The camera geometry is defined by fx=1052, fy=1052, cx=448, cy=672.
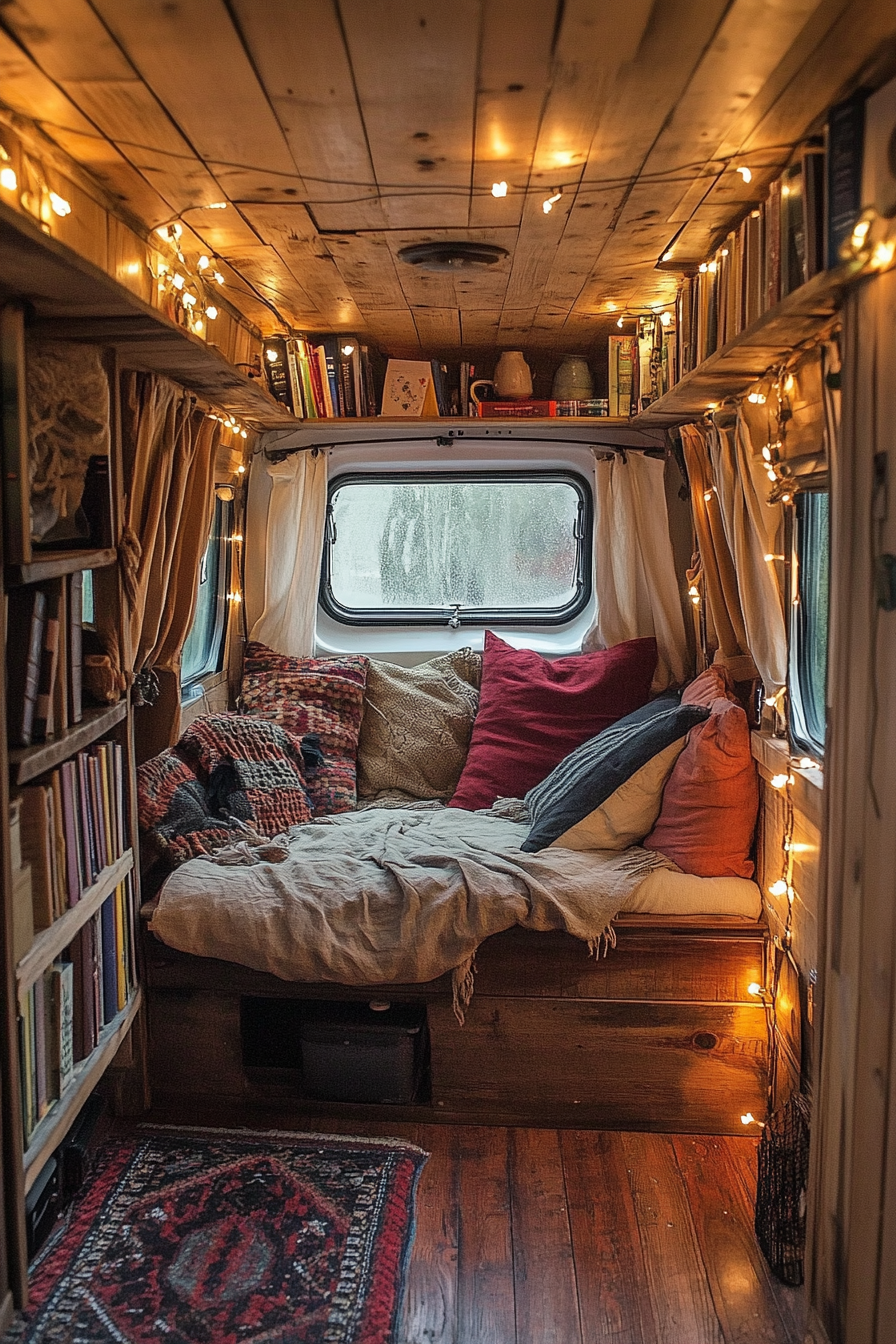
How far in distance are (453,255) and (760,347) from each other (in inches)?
33.3

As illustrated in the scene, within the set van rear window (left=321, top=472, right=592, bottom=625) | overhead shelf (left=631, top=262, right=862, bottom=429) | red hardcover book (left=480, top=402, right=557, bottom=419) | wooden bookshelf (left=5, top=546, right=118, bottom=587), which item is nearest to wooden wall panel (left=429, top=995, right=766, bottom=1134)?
wooden bookshelf (left=5, top=546, right=118, bottom=587)

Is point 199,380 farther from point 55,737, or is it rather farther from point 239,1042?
point 239,1042

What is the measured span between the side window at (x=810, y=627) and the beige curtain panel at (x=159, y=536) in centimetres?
158

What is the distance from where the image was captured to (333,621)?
14.1 ft

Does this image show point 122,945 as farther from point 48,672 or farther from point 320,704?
point 320,704

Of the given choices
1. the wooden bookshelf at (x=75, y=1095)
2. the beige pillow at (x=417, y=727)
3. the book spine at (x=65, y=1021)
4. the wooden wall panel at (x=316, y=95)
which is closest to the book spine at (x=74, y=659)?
the book spine at (x=65, y=1021)

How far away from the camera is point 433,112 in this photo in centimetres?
177

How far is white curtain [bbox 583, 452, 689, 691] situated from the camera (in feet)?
12.6

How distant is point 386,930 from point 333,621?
1947mm

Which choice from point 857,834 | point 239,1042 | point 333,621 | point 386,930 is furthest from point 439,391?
point 857,834

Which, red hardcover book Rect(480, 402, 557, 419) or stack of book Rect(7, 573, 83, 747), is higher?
red hardcover book Rect(480, 402, 557, 419)

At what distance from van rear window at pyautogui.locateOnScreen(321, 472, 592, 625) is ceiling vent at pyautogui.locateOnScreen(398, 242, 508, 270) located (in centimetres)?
162

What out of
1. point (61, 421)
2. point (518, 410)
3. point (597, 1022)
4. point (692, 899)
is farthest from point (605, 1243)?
point (518, 410)

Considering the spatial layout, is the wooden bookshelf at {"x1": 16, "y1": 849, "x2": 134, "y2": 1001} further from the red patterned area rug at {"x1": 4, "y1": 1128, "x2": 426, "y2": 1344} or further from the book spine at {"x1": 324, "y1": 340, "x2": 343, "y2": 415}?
the book spine at {"x1": 324, "y1": 340, "x2": 343, "y2": 415}
